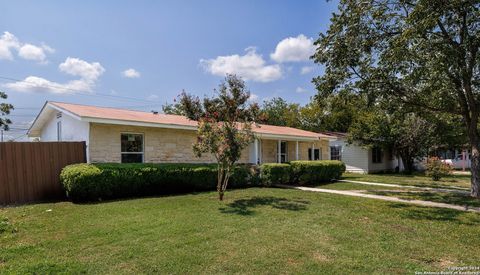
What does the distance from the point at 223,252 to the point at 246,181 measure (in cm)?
942

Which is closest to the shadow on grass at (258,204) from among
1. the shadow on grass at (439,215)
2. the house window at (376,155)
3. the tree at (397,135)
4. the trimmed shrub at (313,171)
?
the shadow on grass at (439,215)

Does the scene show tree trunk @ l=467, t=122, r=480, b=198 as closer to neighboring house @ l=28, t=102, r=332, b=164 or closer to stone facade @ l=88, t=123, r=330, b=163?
neighboring house @ l=28, t=102, r=332, b=164

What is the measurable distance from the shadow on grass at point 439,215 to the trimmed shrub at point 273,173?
6.25m

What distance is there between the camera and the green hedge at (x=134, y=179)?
9.88m

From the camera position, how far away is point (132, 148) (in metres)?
13.3

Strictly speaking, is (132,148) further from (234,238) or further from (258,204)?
(234,238)

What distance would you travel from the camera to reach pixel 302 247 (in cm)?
568

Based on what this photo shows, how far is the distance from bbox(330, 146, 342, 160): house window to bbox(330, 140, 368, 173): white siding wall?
0.88 feet

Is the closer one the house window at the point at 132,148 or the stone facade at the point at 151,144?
the stone facade at the point at 151,144

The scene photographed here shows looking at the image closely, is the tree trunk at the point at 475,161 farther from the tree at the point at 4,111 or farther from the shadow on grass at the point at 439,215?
the tree at the point at 4,111

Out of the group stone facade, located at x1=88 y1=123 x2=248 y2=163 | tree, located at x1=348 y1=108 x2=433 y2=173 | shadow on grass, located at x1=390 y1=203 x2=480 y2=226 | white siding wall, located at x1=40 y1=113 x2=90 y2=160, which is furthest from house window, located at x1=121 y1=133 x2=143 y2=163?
tree, located at x1=348 y1=108 x2=433 y2=173

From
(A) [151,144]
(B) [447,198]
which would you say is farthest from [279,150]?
(B) [447,198]

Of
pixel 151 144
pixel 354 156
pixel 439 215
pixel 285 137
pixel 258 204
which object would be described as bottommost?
pixel 439 215

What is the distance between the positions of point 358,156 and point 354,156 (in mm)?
350
